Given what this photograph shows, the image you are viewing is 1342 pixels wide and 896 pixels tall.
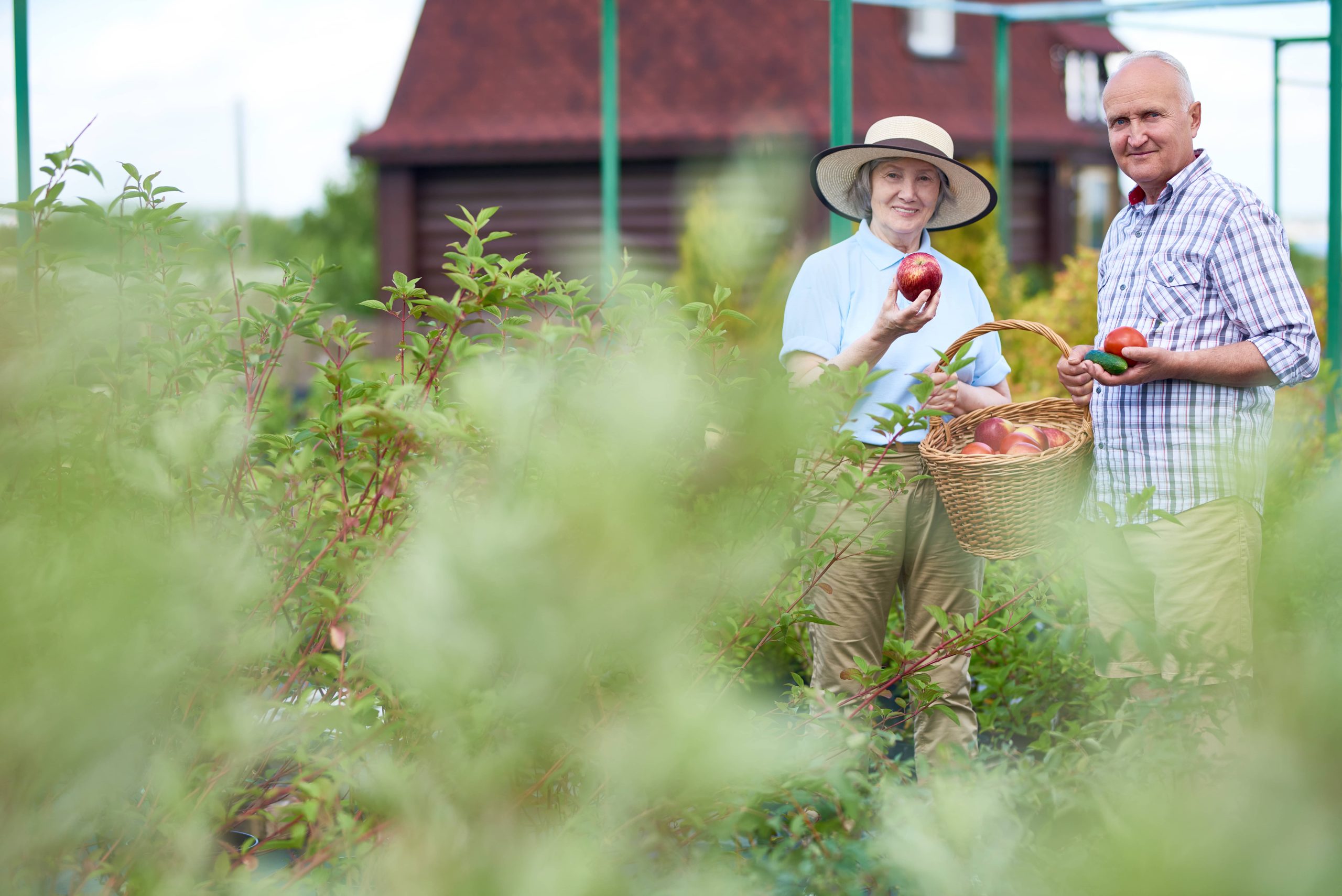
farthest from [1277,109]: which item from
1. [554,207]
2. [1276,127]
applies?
[554,207]

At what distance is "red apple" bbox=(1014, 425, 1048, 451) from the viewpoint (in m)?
2.55

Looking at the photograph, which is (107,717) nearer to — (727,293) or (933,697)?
(727,293)

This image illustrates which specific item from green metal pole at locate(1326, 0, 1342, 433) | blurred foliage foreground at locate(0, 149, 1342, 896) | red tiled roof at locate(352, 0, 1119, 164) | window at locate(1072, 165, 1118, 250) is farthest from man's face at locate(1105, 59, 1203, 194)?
window at locate(1072, 165, 1118, 250)

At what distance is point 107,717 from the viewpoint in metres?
1.05

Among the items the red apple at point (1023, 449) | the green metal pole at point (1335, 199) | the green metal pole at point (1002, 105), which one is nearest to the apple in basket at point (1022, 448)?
the red apple at point (1023, 449)

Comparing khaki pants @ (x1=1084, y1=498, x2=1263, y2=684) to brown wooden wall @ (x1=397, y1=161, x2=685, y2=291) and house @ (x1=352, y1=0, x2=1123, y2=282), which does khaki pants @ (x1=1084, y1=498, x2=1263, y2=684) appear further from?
brown wooden wall @ (x1=397, y1=161, x2=685, y2=291)

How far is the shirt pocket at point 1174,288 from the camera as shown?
249 centimetres

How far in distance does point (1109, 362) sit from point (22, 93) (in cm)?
321

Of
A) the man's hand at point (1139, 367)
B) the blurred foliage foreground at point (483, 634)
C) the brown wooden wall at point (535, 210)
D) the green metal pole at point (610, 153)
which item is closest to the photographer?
the blurred foliage foreground at point (483, 634)

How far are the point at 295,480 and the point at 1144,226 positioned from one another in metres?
1.75

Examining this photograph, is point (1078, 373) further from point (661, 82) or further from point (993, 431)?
point (661, 82)

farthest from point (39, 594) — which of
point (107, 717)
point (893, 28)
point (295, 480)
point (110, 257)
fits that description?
point (893, 28)

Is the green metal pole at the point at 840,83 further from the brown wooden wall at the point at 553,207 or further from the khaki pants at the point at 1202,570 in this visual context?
the brown wooden wall at the point at 553,207

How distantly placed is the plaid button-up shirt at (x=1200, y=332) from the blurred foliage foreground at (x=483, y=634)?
0.73ft
